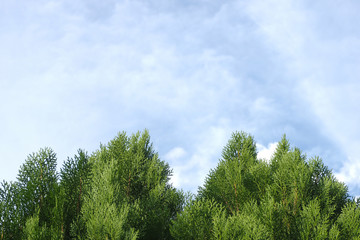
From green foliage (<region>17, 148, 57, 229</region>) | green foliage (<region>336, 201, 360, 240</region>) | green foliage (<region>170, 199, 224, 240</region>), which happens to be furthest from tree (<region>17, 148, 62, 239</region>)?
green foliage (<region>336, 201, 360, 240</region>)

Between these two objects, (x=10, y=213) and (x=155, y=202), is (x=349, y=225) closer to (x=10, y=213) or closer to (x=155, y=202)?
(x=155, y=202)

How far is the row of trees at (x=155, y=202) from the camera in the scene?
53.3 ft

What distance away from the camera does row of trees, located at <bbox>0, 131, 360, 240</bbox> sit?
16.2 m

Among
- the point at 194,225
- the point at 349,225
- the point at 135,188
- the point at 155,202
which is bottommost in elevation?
the point at 194,225

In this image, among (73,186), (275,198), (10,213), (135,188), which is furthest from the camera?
(135,188)

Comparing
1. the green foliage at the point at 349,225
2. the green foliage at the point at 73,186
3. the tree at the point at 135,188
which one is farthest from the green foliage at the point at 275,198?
the green foliage at the point at 73,186

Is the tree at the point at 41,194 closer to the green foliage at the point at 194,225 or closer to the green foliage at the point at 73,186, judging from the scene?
the green foliage at the point at 73,186

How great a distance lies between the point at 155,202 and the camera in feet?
72.1

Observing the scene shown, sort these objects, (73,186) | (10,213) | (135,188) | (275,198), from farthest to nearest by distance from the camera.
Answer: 1. (135,188)
2. (275,198)
3. (73,186)
4. (10,213)

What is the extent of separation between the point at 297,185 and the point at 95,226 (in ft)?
38.3

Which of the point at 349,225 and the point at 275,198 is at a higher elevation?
the point at 275,198

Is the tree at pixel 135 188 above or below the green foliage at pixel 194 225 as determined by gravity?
above

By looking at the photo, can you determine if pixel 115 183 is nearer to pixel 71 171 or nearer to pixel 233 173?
pixel 71 171

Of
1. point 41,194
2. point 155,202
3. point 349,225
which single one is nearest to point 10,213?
point 41,194
